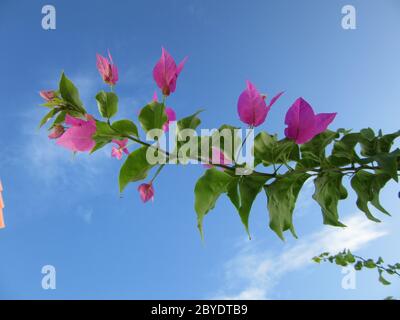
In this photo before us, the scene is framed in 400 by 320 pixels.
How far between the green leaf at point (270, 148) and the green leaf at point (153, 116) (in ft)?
0.32

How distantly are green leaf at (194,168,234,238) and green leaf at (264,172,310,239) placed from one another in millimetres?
48

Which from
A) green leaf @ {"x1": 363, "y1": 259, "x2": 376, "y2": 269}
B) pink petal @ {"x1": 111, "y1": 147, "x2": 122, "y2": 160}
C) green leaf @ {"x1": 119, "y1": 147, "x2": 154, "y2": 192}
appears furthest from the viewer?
green leaf @ {"x1": 363, "y1": 259, "x2": 376, "y2": 269}

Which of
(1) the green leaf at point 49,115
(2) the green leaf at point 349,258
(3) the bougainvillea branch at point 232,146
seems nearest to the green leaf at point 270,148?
(3) the bougainvillea branch at point 232,146

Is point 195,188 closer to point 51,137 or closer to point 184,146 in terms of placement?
point 184,146

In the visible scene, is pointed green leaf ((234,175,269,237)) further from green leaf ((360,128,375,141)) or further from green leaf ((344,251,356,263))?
green leaf ((344,251,356,263))

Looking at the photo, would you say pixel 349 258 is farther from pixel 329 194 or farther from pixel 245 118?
pixel 245 118

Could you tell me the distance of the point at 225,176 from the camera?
0.37m

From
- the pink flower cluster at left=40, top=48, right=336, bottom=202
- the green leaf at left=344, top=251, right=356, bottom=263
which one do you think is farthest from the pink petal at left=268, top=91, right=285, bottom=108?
the green leaf at left=344, top=251, right=356, bottom=263

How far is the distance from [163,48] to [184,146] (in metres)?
0.10

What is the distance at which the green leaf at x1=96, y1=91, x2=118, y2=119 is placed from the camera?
1.24 feet
